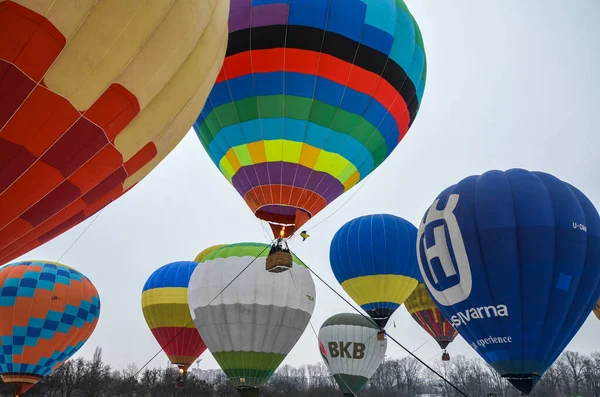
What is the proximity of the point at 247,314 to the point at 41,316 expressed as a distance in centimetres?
576

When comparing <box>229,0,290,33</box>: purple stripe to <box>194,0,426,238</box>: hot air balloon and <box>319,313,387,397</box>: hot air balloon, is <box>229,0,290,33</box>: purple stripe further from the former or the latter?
<box>319,313,387,397</box>: hot air balloon

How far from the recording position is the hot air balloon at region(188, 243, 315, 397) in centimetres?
1204

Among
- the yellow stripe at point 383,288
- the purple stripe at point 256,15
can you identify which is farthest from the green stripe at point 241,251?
the purple stripe at point 256,15

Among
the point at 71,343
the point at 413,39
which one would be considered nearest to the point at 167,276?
the point at 71,343

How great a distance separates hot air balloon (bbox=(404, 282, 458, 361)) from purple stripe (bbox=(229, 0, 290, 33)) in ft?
38.3

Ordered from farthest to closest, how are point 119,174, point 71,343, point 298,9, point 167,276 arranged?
point 167,276 < point 71,343 < point 298,9 < point 119,174

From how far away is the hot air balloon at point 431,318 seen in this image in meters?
16.5

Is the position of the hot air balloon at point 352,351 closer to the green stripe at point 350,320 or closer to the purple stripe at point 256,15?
the green stripe at point 350,320

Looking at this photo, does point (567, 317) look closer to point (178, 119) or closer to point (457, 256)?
point (457, 256)

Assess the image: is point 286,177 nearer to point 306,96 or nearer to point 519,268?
point 306,96

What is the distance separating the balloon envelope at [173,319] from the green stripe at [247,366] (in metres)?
3.99

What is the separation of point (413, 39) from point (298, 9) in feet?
7.10

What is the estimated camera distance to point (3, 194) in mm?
3635

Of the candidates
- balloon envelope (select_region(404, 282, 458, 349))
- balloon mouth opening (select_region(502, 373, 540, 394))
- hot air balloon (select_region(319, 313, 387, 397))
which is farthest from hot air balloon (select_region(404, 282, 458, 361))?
balloon mouth opening (select_region(502, 373, 540, 394))
